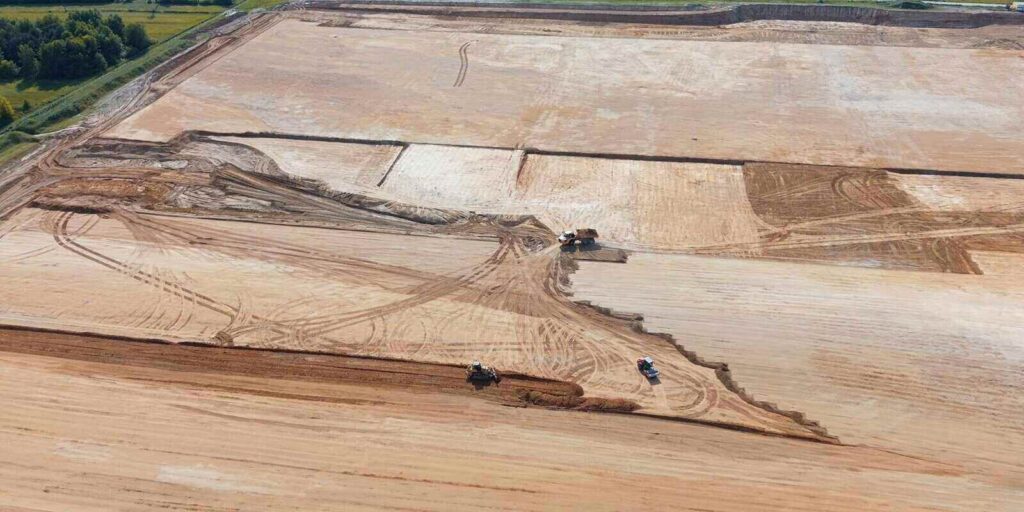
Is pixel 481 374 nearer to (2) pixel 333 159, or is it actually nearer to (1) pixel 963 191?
(2) pixel 333 159

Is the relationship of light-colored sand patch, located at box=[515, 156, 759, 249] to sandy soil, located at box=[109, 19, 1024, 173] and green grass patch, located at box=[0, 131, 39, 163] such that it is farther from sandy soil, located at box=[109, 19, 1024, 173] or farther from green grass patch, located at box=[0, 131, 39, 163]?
Result: green grass patch, located at box=[0, 131, 39, 163]

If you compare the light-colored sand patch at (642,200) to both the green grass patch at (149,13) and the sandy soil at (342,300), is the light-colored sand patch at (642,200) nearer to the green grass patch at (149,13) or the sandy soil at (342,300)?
the sandy soil at (342,300)

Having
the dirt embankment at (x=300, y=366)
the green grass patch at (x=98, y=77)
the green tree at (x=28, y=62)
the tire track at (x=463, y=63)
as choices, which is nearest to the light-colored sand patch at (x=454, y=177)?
the tire track at (x=463, y=63)

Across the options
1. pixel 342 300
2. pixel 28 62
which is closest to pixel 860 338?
pixel 342 300

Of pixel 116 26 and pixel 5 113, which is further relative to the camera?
pixel 116 26

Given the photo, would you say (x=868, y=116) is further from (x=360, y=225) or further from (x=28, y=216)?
(x=28, y=216)

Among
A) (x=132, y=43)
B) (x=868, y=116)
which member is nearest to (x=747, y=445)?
(x=868, y=116)

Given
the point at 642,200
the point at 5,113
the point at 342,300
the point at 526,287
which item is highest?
the point at 642,200
